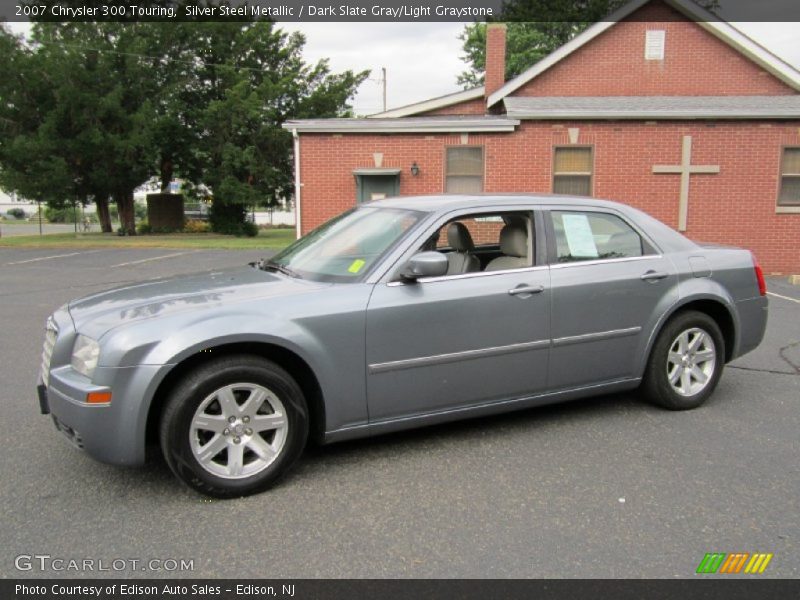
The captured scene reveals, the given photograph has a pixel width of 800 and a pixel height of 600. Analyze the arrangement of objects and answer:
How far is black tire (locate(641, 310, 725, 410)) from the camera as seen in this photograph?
461cm

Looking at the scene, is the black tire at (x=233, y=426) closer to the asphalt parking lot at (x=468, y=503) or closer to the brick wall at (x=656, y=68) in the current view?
the asphalt parking lot at (x=468, y=503)

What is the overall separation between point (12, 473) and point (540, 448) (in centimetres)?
304

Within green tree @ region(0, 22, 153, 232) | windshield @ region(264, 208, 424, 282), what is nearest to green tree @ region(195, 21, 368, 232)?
green tree @ region(0, 22, 153, 232)

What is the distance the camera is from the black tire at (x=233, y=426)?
10.6ft

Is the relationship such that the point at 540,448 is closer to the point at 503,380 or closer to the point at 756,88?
the point at 503,380

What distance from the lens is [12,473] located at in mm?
3641

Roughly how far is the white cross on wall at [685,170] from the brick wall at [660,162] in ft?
0.36

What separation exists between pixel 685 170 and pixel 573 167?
240 centimetres

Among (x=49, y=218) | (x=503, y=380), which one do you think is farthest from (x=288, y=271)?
(x=49, y=218)

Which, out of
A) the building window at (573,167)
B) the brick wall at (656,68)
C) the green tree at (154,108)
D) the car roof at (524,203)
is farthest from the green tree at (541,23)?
the car roof at (524,203)

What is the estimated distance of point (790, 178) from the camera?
1447 cm

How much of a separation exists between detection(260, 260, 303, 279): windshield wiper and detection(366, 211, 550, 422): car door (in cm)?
64

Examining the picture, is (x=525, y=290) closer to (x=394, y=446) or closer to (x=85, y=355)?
(x=394, y=446)
